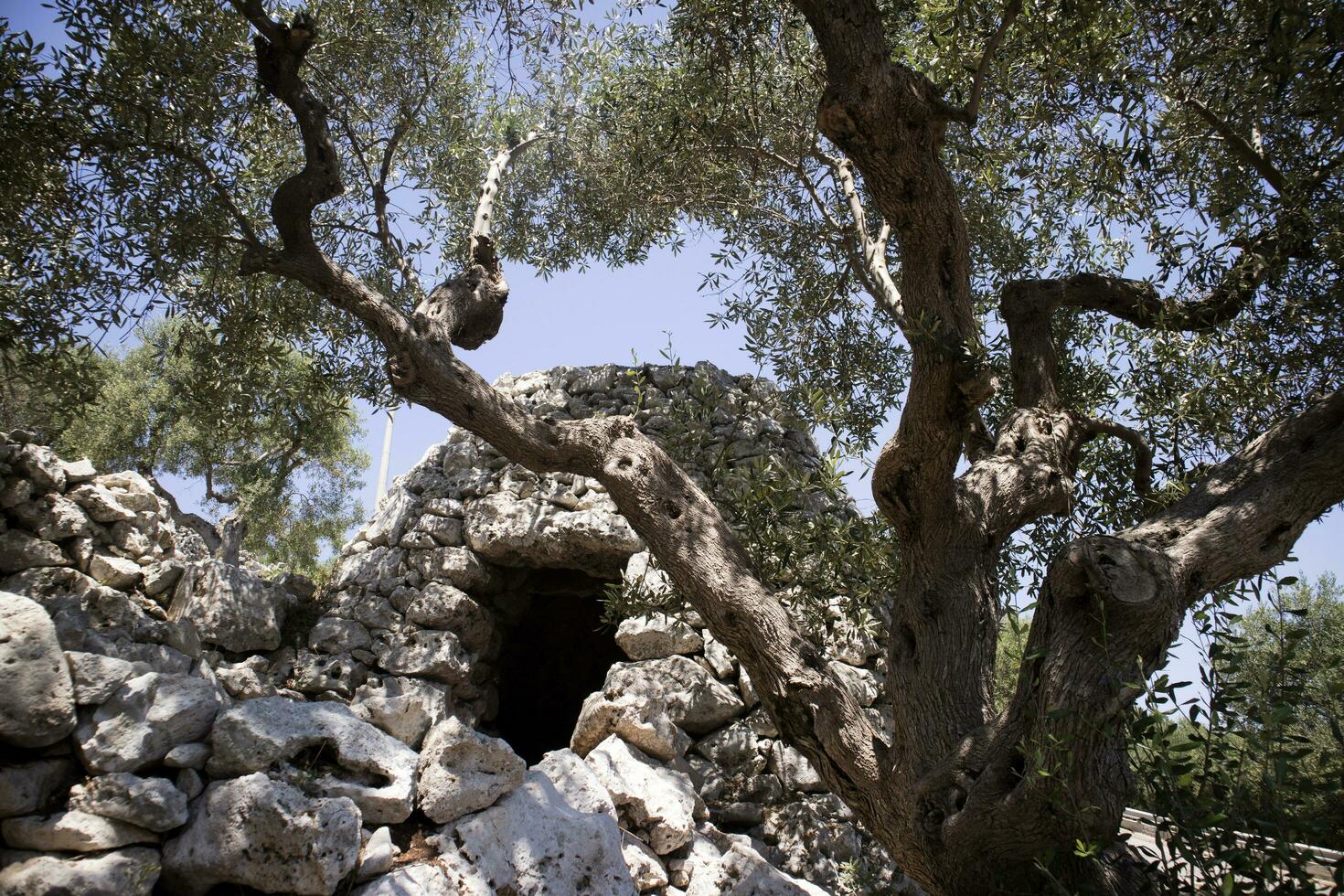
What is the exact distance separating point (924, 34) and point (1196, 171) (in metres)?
2.06

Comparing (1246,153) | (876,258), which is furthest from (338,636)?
(1246,153)

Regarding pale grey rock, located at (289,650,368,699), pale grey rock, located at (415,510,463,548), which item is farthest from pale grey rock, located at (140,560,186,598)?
pale grey rock, located at (415,510,463,548)

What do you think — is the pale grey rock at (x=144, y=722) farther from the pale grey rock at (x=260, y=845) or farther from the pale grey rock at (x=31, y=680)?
the pale grey rock at (x=260, y=845)

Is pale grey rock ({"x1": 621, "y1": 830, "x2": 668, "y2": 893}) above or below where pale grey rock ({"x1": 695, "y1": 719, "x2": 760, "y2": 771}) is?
below

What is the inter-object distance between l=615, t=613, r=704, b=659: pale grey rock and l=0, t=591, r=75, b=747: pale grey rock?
12.3 ft

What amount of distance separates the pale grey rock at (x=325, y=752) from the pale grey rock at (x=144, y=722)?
0.16 metres

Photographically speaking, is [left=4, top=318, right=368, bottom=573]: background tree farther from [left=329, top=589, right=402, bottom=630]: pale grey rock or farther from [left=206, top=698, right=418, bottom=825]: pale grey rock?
[left=206, top=698, right=418, bottom=825]: pale grey rock

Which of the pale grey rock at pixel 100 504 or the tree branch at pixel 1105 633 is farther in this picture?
the pale grey rock at pixel 100 504

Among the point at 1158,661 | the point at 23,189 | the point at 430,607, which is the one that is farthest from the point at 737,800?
the point at 23,189

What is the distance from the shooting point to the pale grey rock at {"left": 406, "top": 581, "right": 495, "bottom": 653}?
25.0 feet

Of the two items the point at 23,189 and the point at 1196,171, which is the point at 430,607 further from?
the point at 1196,171

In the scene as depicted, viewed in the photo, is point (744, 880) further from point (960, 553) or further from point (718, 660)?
point (960, 553)

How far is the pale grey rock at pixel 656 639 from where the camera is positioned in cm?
670

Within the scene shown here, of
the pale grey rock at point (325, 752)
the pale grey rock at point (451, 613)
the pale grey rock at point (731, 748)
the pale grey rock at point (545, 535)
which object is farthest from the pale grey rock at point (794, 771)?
the pale grey rock at point (451, 613)
